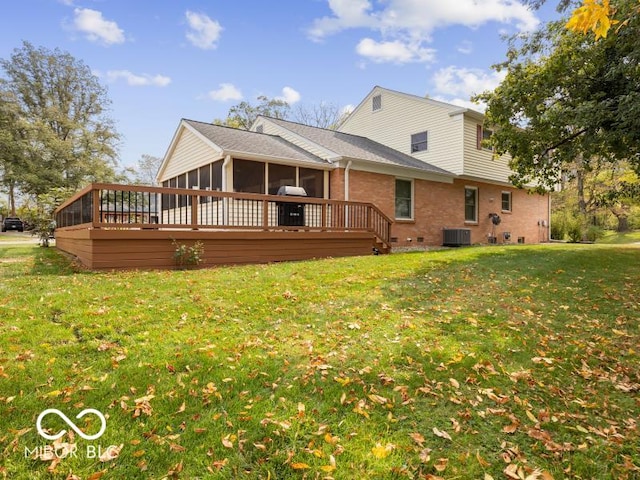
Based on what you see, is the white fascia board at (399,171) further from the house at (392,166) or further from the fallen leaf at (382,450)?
the fallen leaf at (382,450)

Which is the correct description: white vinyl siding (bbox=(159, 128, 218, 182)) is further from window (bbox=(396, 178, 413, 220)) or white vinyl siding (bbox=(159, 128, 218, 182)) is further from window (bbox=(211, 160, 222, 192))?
window (bbox=(396, 178, 413, 220))

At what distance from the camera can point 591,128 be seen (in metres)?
9.24

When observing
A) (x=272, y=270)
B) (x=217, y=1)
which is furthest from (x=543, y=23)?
(x=272, y=270)

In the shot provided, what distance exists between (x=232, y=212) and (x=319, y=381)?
7208 mm

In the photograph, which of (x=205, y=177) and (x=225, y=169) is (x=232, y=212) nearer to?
(x=225, y=169)

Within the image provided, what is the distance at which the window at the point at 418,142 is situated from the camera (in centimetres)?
1648

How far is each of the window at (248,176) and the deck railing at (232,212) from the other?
853 mm

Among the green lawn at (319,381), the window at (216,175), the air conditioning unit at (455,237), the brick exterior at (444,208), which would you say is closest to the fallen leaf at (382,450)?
the green lawn at (319,381)

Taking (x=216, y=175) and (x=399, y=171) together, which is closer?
(x=216, y=175)

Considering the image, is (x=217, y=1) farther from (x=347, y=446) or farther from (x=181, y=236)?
(x=347, y=446)

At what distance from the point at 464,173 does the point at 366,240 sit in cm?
659

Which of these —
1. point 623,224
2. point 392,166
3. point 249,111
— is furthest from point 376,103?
point 623,224

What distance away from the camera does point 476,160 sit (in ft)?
52.1

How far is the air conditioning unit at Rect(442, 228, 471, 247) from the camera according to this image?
15.3 metres
